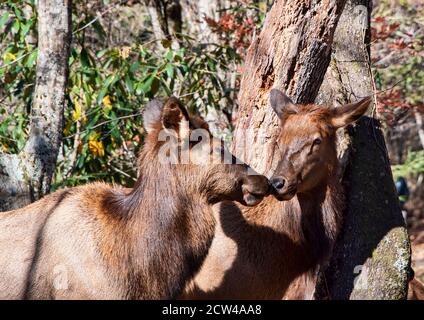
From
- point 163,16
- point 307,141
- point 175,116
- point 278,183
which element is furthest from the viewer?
point 163,16

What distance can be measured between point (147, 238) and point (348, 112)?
83.2 inches

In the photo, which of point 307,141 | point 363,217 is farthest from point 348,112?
point 363,217

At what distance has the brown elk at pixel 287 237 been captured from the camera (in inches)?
271

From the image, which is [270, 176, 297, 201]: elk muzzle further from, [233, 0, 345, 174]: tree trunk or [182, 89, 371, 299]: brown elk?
[233, 0, 345, 174]: tree trunk

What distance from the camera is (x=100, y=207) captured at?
6.47 m

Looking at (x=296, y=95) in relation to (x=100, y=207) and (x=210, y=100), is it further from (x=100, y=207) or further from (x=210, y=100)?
(x=210, y=100)

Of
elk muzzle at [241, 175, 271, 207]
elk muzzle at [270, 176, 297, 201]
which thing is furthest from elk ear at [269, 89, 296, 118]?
elk muzzle at [241, 175, 271, 207]

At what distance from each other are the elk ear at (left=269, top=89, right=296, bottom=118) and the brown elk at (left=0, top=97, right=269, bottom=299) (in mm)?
1012

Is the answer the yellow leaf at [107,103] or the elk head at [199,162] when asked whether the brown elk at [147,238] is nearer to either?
the elk head at [199,162]

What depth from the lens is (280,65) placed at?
747 centimetres

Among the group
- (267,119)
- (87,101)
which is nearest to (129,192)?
(267,119)

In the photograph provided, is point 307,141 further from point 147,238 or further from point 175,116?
point 147,238

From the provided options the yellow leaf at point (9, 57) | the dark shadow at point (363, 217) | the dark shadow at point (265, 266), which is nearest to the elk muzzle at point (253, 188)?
the dark shadow at point (265, 266)

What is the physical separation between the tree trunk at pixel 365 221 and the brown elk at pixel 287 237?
1.06 ft
